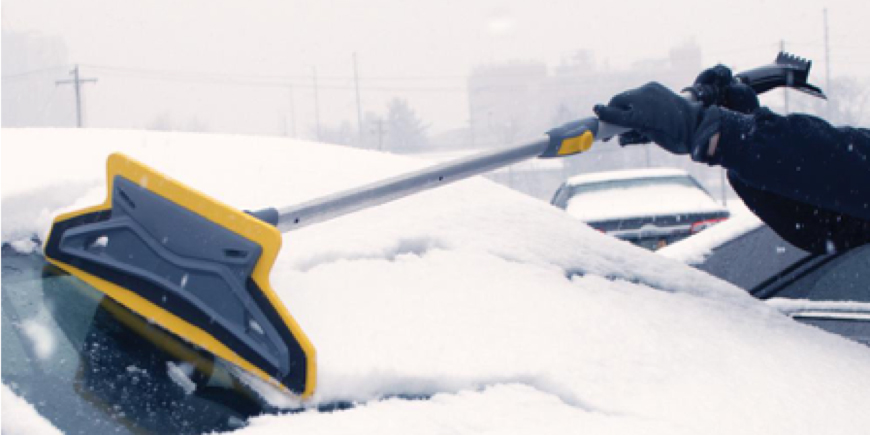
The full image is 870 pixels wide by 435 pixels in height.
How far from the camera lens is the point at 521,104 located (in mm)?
86688

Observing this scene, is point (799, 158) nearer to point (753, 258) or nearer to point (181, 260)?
point (753, 258)

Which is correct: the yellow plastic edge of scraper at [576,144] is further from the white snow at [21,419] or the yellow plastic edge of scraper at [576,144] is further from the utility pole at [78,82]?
the utility pole at [78,82]

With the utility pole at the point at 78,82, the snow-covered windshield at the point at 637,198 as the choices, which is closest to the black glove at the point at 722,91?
the snow-covered windshield at the point at 637,198

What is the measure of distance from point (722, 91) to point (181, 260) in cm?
186

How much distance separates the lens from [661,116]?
1971 mm

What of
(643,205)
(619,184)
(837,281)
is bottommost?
(643,205)

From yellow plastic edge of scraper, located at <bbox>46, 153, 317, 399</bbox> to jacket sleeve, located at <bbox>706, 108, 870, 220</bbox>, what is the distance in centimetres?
124

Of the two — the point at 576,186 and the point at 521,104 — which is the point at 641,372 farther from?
the point at 521,104

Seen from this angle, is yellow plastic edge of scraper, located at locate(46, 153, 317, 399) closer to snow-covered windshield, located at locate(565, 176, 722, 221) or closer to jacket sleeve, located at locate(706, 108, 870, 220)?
jacket sleeve, located at locate(706, 108, 870, 220)

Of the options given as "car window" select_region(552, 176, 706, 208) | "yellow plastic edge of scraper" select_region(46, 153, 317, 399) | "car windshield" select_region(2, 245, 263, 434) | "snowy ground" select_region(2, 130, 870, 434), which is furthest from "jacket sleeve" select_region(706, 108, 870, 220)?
"car window" select_region(552, 176, 706, 208)

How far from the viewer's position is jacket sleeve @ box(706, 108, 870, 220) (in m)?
1.84

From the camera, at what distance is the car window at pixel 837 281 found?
201 cm

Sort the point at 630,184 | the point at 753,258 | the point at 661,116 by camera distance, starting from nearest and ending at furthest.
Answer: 1. the point at 661,116
2. the point at 753,258
3. the point at 630,184

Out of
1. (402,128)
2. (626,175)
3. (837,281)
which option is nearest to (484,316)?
(837,281)
